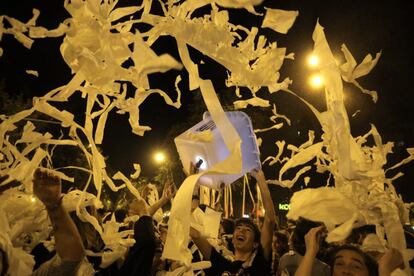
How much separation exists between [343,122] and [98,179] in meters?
1.63

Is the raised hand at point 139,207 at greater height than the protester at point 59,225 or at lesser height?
greater

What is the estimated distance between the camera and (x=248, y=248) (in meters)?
3.82

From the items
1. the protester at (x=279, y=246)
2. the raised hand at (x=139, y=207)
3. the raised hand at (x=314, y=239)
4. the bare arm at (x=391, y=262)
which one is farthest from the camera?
the protester at (x=279, y=246)

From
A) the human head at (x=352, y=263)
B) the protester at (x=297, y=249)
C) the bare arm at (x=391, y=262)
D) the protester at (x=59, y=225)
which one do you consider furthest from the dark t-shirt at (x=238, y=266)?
the protester at (x=59, y=225)

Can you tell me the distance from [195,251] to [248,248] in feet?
2.15

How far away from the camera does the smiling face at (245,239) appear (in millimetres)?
3826

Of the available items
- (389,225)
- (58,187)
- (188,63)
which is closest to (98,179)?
(58,187)

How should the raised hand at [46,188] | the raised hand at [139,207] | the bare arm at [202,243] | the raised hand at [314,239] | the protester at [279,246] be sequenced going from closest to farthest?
the raised hand at [46,188] < the raised hand at [314,239] < the bare arm at [202,243] < the raised hand at [139,207] < the protester at [279,246]

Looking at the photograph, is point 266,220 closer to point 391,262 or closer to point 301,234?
point 301,234

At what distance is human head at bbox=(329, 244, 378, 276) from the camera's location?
2.86m

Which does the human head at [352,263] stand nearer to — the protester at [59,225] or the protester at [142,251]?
the protester at [142,251]

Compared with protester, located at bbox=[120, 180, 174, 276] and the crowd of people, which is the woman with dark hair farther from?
protester, located at bbox=[120, 180, 174, 276]

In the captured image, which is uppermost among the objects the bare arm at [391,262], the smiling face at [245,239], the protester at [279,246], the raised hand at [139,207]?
the protester at [279,246]

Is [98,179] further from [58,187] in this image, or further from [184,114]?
[184,114]
